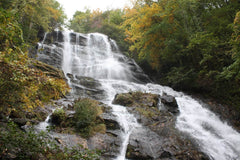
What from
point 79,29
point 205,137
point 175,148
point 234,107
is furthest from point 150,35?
point 79,29

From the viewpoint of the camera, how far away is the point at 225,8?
446 inches

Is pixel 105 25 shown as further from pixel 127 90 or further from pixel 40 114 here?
pixel 40 114

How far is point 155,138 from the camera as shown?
5.99m

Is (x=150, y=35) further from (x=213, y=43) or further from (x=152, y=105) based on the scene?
(x=152, y=105)

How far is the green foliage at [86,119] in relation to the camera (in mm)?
5688

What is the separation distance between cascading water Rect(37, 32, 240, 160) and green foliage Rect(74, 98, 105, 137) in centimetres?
106

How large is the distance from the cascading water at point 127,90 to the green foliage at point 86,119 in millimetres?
1063

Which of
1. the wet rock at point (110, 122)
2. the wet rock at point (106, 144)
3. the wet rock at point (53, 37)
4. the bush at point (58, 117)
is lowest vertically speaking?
the wet rock at point (106, 144)

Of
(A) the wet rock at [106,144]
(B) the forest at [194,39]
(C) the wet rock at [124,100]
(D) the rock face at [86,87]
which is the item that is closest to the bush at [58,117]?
(A) the wet rock at [106,144]

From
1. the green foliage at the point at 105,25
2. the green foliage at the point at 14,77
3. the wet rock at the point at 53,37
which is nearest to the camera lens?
the green foliage at the point at 14,77

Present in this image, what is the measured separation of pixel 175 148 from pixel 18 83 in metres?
5.07

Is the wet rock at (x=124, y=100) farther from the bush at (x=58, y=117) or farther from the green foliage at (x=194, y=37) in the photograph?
the green foliage at (x=194, y=37)

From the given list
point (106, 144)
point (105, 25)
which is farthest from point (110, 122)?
point (105, 25)

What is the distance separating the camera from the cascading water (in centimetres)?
624
